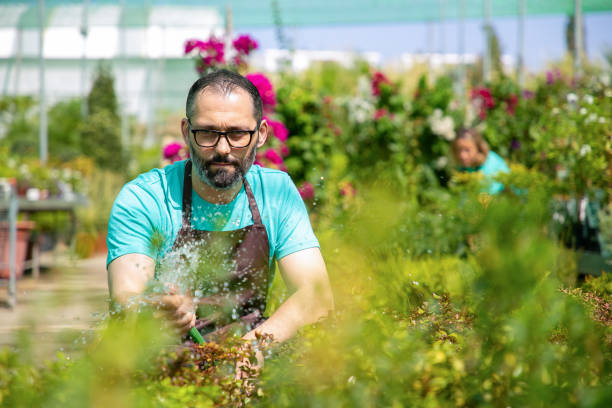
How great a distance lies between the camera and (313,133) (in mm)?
6098

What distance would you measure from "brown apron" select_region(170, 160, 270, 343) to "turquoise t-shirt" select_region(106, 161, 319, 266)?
0.08 ft

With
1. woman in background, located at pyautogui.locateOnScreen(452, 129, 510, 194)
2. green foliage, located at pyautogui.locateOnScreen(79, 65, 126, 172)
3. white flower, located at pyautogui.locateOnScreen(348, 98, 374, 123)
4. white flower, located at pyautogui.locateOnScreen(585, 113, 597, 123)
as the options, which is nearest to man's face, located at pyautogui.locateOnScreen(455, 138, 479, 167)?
woman in background, located at pyautogui.locateOnScreen(452, 129, 510, 194)

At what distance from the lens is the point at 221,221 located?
1687mm

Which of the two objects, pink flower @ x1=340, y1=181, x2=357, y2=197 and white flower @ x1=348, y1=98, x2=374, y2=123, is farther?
white flower @ x1=348, y1=98, x2=374, y2=123

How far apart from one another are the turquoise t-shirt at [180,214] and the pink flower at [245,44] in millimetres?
2589

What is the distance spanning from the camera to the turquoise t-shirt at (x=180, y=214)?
1641mm

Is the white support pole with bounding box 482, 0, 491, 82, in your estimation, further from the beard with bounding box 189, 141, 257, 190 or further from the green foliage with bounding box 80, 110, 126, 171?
the beard with bounding box 189, 141, 257, 190

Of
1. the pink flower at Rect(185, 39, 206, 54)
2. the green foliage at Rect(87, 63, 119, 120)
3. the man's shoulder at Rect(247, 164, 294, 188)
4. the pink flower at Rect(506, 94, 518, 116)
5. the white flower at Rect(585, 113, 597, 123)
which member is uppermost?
the green foliage at Rect(87, 63, 119, 120)

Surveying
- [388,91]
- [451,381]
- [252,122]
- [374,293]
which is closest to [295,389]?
[451,381]

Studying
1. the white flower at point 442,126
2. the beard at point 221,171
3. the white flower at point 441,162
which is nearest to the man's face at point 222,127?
the beard at point 221,171

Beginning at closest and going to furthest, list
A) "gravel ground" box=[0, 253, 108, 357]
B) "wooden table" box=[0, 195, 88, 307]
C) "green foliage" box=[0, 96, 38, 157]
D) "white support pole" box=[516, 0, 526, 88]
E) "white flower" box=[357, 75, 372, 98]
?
"gravel ground" box=[0, 253, 108, 357]
"wooden table" box=[0, 195, 88, 307]
"white flower" box=[357, 75, 372, 98]
"white support pole" box=[516, 0, 526, 88]
"green foliage" box=[0, 96, 38, 157]

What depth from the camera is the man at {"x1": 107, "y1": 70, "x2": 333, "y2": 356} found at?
1.60 meters

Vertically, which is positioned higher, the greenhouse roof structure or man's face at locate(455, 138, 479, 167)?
the greenhouse roof structure

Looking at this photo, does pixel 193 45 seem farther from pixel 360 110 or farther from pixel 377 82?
pixel 377 82
